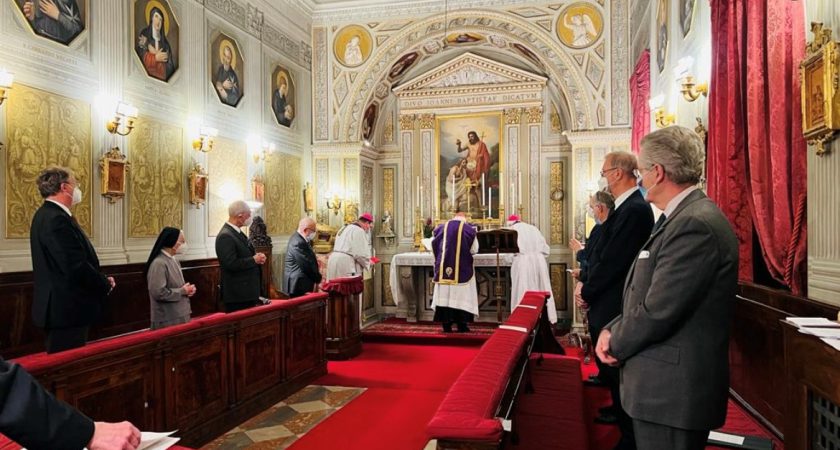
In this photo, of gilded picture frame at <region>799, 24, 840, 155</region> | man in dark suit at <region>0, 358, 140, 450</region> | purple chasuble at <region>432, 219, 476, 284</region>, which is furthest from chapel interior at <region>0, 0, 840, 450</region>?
purple chasuble at <region>432, 219, 476, 284</region>

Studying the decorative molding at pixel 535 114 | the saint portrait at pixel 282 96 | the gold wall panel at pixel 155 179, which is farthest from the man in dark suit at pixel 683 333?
the decorative molding at pixel 535 114

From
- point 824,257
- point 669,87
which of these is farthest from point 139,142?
point 824,257

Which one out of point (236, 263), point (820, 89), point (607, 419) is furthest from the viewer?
point (236, 263)

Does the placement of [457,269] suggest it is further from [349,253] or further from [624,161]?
[624,161]

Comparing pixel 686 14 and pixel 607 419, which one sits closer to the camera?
pixel 607 419

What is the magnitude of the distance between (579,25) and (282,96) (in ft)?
19.3

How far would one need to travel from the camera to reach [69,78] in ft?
20.1

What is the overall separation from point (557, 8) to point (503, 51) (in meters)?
1.71

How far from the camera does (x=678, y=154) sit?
2.11 metres

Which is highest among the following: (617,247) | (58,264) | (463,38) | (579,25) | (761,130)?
(463,38)

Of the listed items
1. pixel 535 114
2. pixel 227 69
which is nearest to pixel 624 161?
pixel 227 69

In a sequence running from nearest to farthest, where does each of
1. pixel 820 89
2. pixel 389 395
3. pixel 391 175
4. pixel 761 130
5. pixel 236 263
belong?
pixel 820 89 < pixel 761 130 < pixel 236 263 < pixel 389 395 < pixel 391 175

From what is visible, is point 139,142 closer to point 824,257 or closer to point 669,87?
point 669,87

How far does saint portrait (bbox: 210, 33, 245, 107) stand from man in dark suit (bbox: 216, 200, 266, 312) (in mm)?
4131
